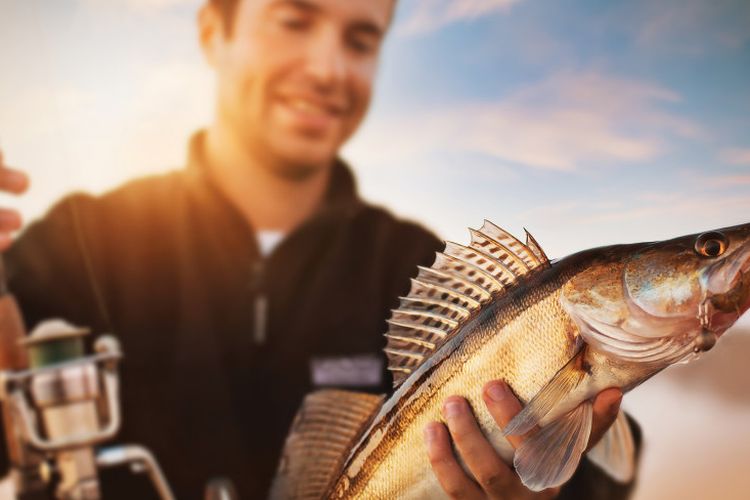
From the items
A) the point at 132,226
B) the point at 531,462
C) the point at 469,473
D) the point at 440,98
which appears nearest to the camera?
the point at 531,462

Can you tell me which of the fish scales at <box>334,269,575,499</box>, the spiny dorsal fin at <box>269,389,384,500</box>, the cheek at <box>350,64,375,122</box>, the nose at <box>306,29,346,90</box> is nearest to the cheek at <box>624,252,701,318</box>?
the fish scales at <box>334,269,575,499</box>

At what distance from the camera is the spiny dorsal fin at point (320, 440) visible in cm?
116

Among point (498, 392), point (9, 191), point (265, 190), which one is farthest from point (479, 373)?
point (9, 191)

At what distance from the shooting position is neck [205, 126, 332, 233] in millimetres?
1571

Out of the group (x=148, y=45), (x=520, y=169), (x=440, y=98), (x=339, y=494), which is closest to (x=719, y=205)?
(x=520, y=169)

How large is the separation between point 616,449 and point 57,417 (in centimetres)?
120

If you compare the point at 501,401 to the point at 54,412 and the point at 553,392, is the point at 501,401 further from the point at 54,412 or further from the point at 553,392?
the point at 54,412

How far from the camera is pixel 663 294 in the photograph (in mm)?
882

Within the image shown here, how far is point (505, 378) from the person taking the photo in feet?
3.18

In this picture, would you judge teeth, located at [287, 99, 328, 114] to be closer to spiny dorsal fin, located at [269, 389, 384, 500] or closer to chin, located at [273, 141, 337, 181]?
chin, located at [273, 141, 337, 181]

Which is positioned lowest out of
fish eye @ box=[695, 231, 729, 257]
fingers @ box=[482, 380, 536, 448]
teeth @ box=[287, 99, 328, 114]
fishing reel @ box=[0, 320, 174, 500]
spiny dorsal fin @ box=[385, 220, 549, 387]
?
fishing reel @ box=[0, 320, 174, 500]

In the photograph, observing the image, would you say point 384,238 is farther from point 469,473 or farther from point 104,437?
point 104,437

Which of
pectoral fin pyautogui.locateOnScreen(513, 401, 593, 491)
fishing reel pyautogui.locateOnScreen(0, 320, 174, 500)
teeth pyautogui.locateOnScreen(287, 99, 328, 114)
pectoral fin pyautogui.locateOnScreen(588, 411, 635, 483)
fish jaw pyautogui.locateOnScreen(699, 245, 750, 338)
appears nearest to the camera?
fish jaw pyautogui.locateOnScreen(699, 245, 750, 338)

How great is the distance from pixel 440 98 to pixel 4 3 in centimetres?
103
